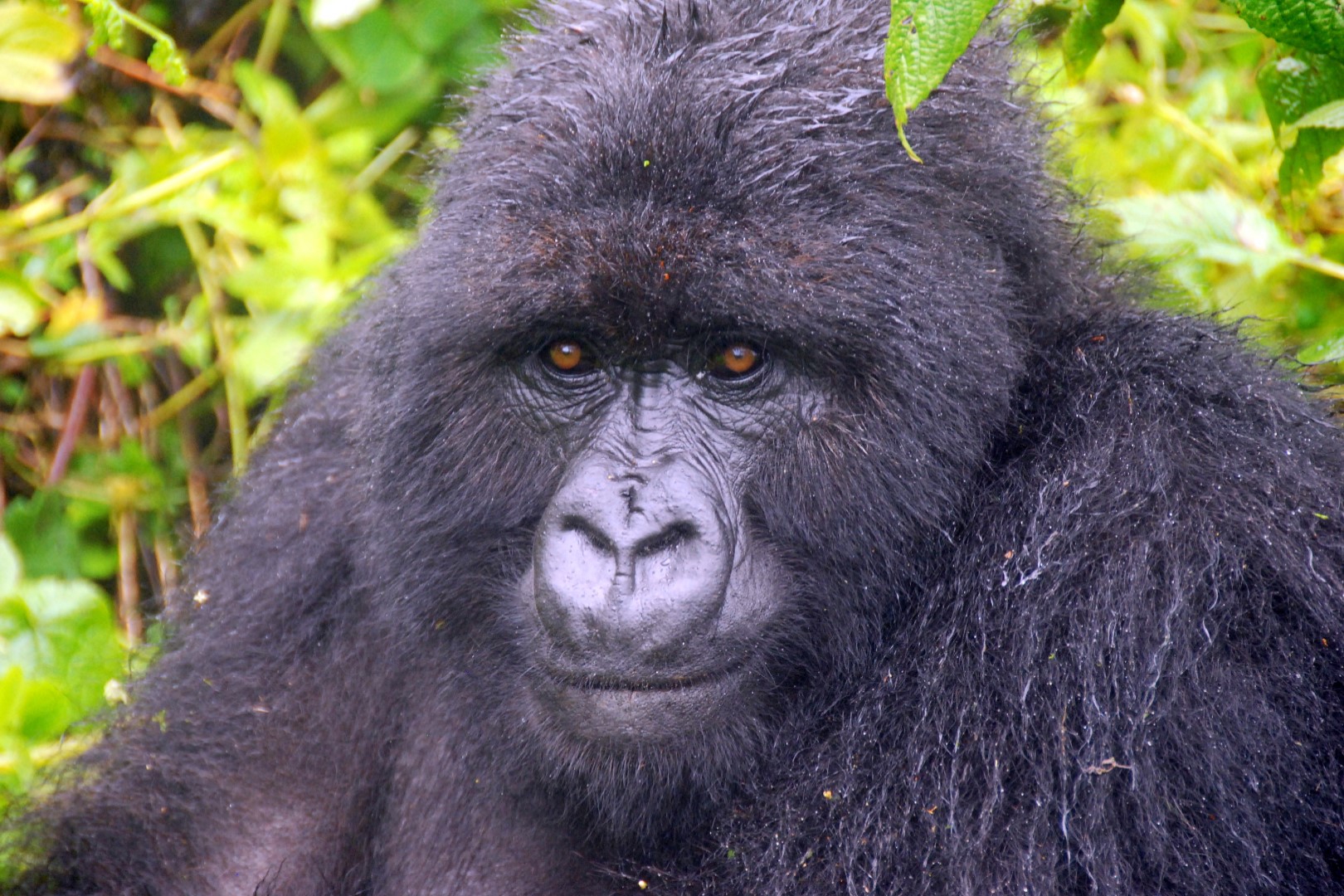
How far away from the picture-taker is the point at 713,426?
2.83m

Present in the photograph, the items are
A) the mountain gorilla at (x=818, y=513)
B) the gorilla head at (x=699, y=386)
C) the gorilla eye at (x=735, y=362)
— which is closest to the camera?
the mountain gorilla at (x=818, y=513)

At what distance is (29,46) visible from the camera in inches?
136

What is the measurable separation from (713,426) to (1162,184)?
288 cm

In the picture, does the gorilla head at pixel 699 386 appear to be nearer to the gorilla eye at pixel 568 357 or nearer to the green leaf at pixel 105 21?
the gorilla eye at pixel 568 357

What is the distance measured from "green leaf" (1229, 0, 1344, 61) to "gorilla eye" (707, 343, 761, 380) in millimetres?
1140

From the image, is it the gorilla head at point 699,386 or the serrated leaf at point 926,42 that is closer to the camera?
the serrated leaf at point 926,42

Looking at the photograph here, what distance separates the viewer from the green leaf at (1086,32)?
125 inches

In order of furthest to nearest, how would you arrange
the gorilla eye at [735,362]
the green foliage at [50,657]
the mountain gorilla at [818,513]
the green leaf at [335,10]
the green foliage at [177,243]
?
the green foliage at [177,243] < the green leaf at [335,10] < the green foliage at [50,657] < the gorilla eye at [735,362] < the mountain gorilla at [818,513]

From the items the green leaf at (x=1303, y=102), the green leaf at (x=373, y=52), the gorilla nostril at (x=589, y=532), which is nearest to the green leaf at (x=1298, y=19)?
the green leaf at (x=1303, y=102)

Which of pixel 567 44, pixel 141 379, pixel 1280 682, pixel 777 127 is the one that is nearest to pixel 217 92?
pixel 141 379

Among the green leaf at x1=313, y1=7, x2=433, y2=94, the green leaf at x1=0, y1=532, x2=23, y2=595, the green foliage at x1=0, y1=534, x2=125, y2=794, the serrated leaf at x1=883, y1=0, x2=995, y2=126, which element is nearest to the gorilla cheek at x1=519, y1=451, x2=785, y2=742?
the serrated leaf at x1=883, y1=0, x2=995, y2=126

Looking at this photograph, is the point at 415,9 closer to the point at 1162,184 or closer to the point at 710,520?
the point at 1162,184

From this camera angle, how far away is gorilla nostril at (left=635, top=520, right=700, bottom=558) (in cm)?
257

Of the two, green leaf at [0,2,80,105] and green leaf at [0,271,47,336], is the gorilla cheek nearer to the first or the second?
green leaf at [0,2,80,105]
